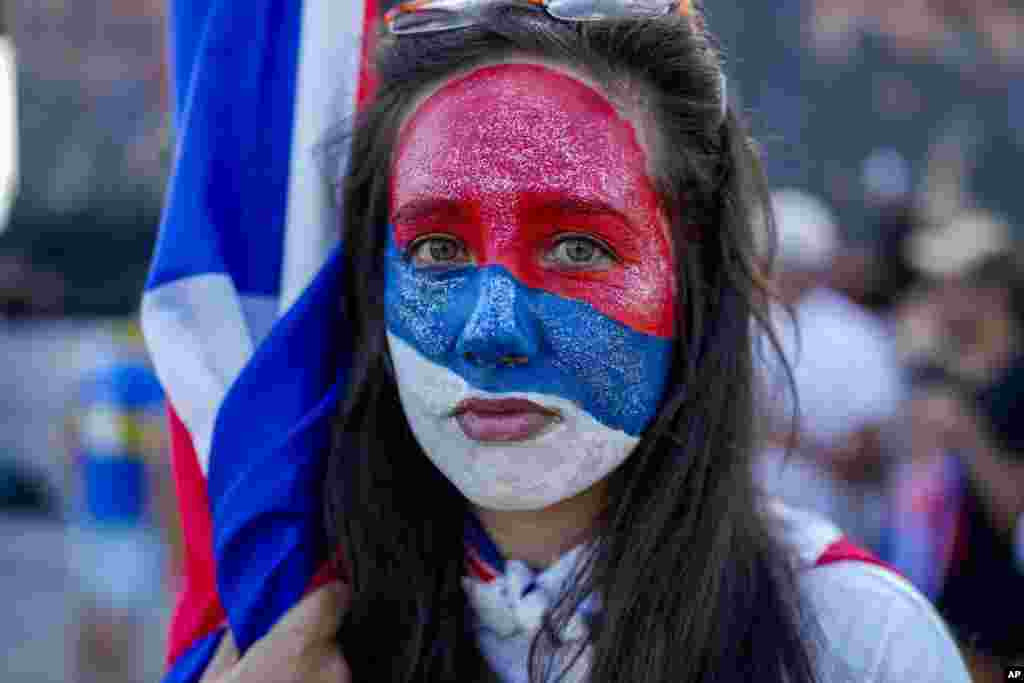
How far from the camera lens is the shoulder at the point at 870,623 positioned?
1.61 metres

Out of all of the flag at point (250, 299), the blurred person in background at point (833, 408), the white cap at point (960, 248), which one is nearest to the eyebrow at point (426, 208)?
the flag at point (250, 299)

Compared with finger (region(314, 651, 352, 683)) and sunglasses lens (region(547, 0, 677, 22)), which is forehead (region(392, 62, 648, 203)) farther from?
finger (region(314, 651, 352, 683))

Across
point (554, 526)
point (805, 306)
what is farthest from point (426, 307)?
point (805, 306)

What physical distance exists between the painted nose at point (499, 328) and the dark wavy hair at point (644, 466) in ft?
0.82

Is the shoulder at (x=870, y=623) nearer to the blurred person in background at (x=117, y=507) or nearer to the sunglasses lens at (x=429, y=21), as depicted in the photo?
the sunglasses lens at (x=429, y=21)

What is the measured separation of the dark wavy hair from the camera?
161 cm

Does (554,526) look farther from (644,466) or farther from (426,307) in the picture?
(426,307)

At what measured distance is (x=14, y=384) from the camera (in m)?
6.82

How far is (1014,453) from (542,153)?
6.35 feet

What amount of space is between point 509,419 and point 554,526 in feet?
0.72

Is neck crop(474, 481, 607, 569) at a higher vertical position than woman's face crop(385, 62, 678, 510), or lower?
lower

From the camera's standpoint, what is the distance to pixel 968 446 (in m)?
3.04

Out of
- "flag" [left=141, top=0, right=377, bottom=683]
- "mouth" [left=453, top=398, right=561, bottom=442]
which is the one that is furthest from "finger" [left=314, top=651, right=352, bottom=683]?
"mouth" [left=453, top=398, right=561, bottom=442]

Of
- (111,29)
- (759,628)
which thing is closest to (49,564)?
(111,29)
